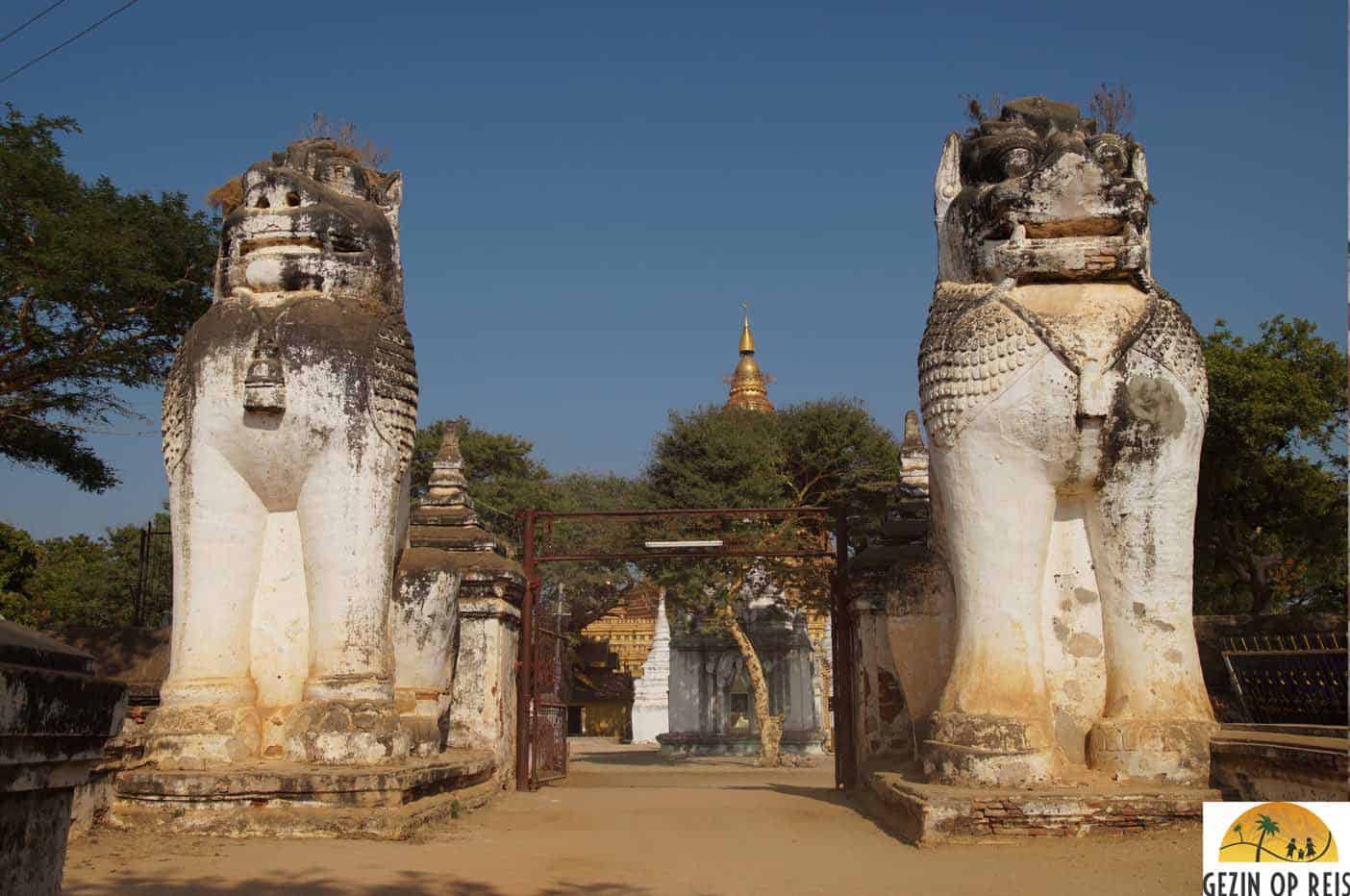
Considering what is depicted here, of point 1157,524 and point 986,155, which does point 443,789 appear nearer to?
point 1157,524

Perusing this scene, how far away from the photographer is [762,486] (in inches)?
1010

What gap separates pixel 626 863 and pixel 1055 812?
2371mm

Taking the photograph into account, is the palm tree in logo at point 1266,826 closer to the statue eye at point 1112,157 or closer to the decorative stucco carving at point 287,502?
the statue eye at point 1112,157

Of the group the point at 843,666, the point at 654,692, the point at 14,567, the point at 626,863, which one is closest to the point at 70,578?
the point at 14,567

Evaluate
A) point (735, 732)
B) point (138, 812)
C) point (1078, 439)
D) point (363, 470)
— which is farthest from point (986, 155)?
point (735, 732)

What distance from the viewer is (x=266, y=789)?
7297mm

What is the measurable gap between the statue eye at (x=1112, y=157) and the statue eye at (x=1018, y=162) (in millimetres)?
422

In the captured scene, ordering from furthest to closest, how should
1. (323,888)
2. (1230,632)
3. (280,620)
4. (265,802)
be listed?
(1230,632), (280,620), (265,802), (323,888)

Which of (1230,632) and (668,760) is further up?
(1230,632)

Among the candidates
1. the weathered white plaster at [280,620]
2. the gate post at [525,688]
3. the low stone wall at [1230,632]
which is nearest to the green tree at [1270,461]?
the low stone wall at [1230,632]

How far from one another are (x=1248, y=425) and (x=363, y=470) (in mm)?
12906

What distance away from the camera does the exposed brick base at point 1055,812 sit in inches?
264

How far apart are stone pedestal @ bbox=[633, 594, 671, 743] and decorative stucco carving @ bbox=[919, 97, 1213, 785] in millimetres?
24711

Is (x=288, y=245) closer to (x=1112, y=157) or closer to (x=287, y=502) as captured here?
(x=287, y=502)
